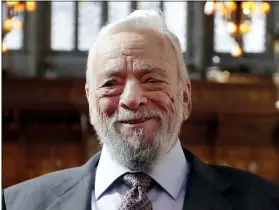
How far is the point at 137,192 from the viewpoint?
4.18 ft

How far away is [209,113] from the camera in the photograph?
816 cm

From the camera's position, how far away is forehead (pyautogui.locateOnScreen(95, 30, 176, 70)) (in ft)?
4.12

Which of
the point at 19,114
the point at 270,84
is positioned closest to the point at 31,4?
the point at 19,114

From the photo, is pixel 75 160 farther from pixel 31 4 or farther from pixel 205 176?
pixel 205 176

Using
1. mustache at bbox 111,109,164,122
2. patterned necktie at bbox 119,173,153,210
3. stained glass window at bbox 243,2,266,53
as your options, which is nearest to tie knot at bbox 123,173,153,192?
patterned necktie at bbox 119,173,153,210

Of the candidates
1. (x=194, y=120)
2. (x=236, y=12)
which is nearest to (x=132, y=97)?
(x=236, y=12)

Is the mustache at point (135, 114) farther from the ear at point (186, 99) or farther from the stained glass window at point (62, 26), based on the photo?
the stained glass window at point (62, 26)

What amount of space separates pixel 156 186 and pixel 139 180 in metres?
0.04

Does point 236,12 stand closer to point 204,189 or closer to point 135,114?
point 204,189

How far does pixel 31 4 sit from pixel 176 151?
6017 millimetres

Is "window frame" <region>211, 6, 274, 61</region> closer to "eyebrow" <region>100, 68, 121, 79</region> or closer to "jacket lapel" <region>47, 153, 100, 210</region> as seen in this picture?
"jacket lapel" <region>47, 153, 100, 210</region>

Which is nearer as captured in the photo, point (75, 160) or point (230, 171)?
point (230, 171)

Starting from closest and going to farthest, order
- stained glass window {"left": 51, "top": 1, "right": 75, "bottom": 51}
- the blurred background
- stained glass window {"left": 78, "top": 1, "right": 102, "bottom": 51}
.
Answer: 1. the blurred background
2. stained glass window {"left": 51, "top": 1, "right": 75, "bottom": 51}
3. stained glass window {"left": 78, "top": 1, "right": 102, "bottom": 51}

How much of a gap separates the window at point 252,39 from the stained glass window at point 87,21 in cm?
204
